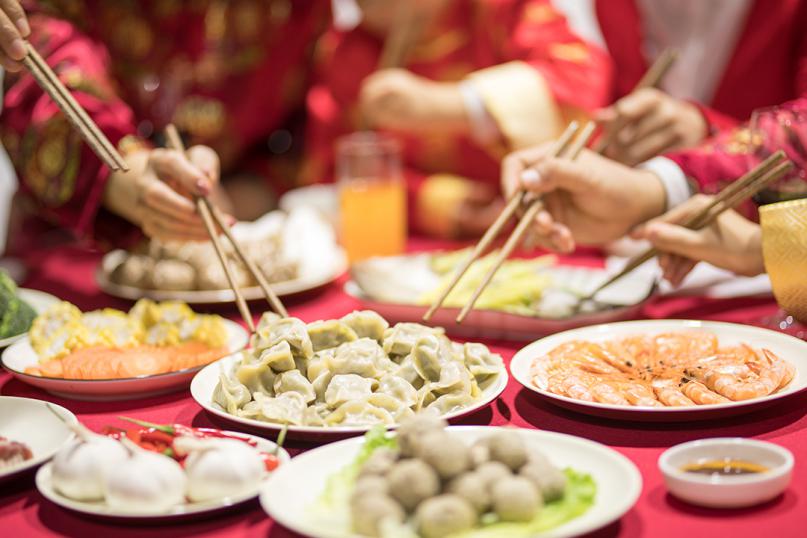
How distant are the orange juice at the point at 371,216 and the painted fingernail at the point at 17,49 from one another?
99 centimetres

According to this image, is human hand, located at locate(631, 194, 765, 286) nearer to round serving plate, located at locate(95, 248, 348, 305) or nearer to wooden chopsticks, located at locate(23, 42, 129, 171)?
round serving plate, located at locate(95, 248, 348, 305)

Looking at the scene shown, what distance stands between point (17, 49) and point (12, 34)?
0.9 inches

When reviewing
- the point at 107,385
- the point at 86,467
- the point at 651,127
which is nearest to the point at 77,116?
the point at 107,385

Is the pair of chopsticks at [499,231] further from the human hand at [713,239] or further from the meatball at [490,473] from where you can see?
the meatball at [490,473]

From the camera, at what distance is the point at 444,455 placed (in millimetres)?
812

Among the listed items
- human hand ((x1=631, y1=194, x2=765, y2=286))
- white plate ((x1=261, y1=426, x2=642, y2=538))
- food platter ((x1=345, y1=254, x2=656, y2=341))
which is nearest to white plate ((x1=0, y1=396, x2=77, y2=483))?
white plate ((x1=261, y1=426, x2=642, y2=538))

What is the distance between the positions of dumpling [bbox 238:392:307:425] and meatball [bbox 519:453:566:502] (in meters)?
0.32

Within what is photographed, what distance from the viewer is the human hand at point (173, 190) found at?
1.54 m

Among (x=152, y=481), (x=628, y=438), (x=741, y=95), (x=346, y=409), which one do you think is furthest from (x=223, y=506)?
(x=741, y=95)

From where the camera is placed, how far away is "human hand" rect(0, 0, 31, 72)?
132cm

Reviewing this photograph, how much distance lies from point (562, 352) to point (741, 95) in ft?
3.80

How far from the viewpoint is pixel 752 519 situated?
2.85 ft

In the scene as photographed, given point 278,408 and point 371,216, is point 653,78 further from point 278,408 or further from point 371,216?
point 278,408

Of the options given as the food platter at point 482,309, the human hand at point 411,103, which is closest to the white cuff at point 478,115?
the human hand at point 411,103
